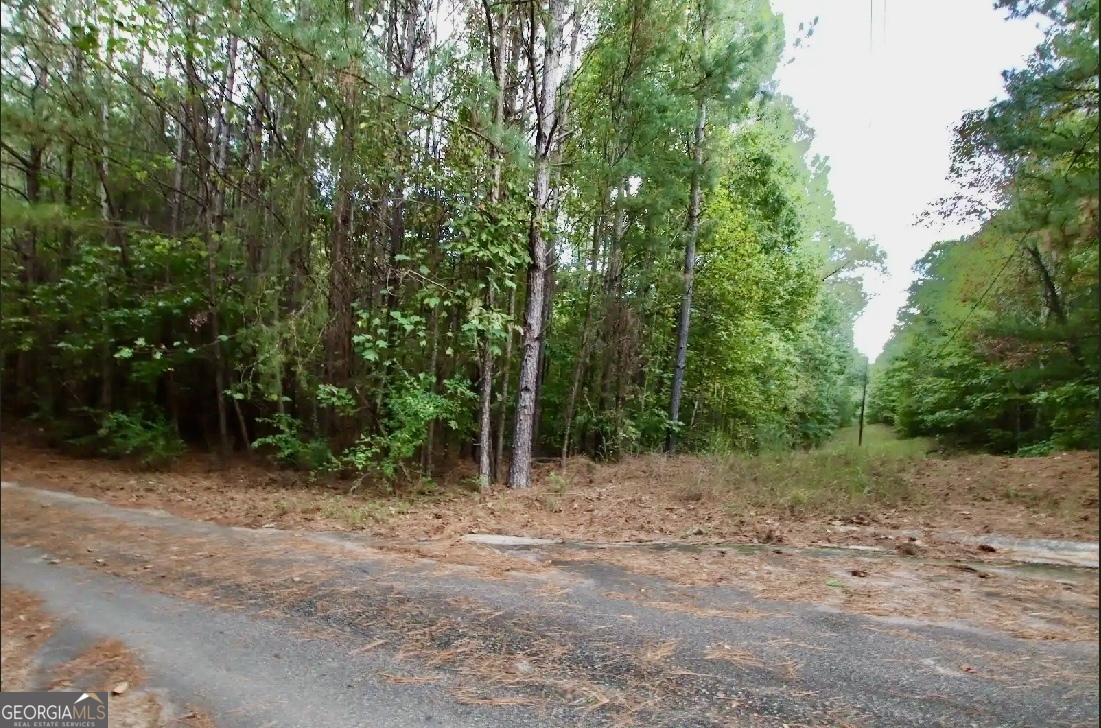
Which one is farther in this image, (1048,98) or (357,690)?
(357,690)

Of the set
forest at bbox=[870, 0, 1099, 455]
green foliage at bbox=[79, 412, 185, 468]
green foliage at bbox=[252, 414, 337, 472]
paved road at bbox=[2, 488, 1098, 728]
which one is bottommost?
paved road at bbox=[2, 488, 1098, 728]

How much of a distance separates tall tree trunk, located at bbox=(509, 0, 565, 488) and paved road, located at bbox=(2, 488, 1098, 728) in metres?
5.09

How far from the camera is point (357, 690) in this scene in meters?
1.85

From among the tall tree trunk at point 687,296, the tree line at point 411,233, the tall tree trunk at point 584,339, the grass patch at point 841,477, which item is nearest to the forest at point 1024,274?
the grass patch at point 841,477

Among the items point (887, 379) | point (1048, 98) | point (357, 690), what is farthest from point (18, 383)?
point (1048, 98)

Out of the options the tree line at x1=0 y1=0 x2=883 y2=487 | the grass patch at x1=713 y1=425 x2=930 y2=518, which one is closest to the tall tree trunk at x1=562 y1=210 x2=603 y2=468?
the tree line at x1=0 y1=0 x2=883 y2=487

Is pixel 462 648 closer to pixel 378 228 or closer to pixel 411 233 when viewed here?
pixel 378 228

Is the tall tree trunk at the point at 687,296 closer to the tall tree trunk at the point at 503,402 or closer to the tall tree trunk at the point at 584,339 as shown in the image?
the tall tree trunk at the point at 584,339

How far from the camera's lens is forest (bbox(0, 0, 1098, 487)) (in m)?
1.05

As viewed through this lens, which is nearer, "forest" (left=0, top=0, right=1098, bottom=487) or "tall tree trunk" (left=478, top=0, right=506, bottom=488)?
"forest" (left=0, top=0, right=1098, bottom=487)

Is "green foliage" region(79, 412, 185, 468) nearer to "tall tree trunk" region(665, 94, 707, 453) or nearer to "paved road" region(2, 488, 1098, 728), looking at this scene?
"paved road" region(2, 488, 1098, 728)

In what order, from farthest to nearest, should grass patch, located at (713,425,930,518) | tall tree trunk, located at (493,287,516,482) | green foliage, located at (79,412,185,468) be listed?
tall tree trunk, located at (493,287,516,482)
grass patch, located at (713,425,930,518)
green foliage, located at (79,412,185,468)

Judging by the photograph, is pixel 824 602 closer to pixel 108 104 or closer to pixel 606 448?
pixel 108 104

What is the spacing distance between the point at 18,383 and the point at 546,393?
12527 mm
